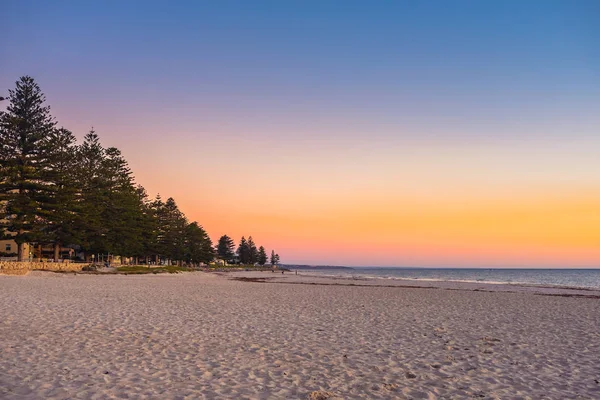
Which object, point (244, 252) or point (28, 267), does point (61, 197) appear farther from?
point (244, 252)

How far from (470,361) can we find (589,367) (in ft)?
8.30

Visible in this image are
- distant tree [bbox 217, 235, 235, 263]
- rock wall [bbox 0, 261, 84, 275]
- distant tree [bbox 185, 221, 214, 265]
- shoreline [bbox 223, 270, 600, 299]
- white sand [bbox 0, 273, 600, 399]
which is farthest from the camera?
distant tree [bbox 217, 235, 235, 263]

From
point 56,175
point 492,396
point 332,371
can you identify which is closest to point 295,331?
point 332,371

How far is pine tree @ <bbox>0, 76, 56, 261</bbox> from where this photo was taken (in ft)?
152

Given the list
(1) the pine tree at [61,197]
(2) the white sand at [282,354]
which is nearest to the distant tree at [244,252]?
(1) the pine tree at [61,197]

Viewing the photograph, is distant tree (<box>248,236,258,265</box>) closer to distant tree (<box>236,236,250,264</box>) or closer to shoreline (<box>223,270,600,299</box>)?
distant tree (<box>236,236,250,264</box>)

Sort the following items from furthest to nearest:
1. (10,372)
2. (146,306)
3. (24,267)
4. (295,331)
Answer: (24,267), (146,306), (295,331), (10,372)

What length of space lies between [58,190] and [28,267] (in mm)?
9643

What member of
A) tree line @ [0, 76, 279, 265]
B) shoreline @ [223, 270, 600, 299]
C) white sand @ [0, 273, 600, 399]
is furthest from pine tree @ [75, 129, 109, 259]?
white sand @ [0, 273, 600, 399]

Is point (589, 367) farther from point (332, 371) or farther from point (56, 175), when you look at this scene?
point (56, 175)

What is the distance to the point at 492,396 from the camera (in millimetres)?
7609

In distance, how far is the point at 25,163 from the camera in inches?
1869

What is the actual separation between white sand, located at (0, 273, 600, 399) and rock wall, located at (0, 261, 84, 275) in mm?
24894

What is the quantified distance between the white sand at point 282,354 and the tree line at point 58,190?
34.4 meters
